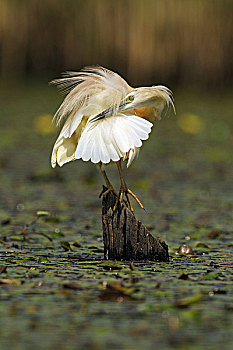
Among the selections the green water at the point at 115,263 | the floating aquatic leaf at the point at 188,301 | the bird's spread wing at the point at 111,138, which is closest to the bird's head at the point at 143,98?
the bird's spread wing at the point at 111,138

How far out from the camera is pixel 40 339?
3000 mm

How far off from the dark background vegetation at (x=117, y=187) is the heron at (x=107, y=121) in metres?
0.59

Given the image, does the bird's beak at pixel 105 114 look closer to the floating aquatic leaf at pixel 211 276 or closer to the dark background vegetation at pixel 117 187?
the dark background vegetation at pixel 117 187

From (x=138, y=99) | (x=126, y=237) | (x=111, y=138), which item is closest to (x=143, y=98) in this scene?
(x=138, y=99)

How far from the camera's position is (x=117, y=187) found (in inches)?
289

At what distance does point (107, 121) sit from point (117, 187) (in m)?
3.03

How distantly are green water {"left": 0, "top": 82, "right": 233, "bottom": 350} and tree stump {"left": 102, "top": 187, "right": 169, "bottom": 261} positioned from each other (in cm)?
9

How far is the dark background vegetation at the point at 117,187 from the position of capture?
3262mm

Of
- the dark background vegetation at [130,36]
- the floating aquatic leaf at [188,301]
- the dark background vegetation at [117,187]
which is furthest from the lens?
the dark background vegetation at [130,36]

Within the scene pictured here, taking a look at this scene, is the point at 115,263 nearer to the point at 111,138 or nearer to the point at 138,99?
the point at 111,138

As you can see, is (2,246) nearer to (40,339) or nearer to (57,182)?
(40,339)

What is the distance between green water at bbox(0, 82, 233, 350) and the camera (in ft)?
10.3

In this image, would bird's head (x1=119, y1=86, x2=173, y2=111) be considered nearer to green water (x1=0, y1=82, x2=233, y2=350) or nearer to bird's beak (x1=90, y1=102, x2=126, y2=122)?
bird's beak (x1=90, y1=102, x2=126, y2=122)

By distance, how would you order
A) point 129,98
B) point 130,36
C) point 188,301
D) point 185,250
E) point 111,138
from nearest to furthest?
1. point 188,301
2. point 111,138
3. point 129,98
4. point 185,250
5. point 130,36
